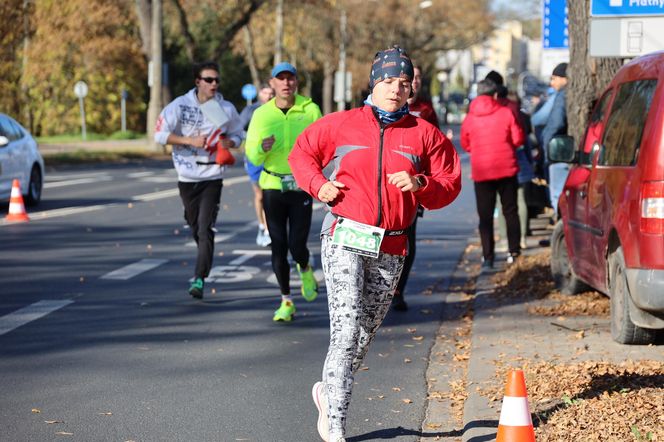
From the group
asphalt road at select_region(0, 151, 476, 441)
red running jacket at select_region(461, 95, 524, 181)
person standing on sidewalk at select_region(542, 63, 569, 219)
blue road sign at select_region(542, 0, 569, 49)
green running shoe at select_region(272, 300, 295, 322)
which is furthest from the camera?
blue road sign at select_region(542, 0, 569, 49)

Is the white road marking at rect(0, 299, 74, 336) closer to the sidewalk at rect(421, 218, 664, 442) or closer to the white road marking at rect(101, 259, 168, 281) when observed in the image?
the white road marking at rect(101, 259, 168, 281)

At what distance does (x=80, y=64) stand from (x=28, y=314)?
47.2m

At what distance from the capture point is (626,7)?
10188mm

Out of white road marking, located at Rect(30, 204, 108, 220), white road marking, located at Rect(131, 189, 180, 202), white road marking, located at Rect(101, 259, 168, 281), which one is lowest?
white road marking, located at Rect(131, 189, 180, 202)

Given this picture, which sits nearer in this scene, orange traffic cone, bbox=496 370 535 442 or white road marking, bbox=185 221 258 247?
orange traffic cone, bbox=496 370 535 442

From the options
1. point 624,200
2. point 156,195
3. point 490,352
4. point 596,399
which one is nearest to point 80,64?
point 156,195

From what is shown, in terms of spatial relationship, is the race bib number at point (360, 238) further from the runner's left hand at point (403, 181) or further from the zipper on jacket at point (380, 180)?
the runner's left hand at point (403, 181)

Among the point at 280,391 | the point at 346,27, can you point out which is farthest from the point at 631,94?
the point at 346,27

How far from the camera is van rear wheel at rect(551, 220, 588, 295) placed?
10320 millimetres

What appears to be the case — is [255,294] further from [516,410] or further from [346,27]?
[346,27]

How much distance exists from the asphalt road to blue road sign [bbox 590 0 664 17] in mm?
2771

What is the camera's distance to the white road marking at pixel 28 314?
29.4 ft

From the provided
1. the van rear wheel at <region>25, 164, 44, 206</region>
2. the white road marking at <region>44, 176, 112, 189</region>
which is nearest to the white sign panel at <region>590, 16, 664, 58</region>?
the van rear wheel at <region>25, 164, 44, 206</region>

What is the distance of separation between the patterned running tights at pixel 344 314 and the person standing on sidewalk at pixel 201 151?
4.50m
